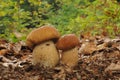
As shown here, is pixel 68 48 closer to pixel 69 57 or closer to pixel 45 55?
pixel 69 57

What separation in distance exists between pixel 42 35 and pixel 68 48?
29 cm

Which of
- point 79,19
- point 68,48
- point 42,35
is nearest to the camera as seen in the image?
point 42,35

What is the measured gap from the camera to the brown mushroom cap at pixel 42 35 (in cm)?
298

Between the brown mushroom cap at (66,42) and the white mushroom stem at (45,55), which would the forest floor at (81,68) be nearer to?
the white mushroom stem at (45,55)

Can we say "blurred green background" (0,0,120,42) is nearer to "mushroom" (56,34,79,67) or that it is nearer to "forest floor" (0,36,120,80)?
"forest floor" (0,36,120,80)

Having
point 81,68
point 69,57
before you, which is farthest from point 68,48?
point 81,68

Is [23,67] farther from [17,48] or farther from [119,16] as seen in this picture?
[119,16]

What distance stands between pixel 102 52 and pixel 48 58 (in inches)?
30.0

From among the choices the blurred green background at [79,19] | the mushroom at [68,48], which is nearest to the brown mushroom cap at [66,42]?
the mushroom at [68,48]

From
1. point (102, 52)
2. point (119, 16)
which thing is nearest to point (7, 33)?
point (119, 16)

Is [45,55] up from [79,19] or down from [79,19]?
up

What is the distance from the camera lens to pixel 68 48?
10.2 ft

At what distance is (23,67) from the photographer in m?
3.21

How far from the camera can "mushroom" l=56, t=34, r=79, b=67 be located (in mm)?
3061
